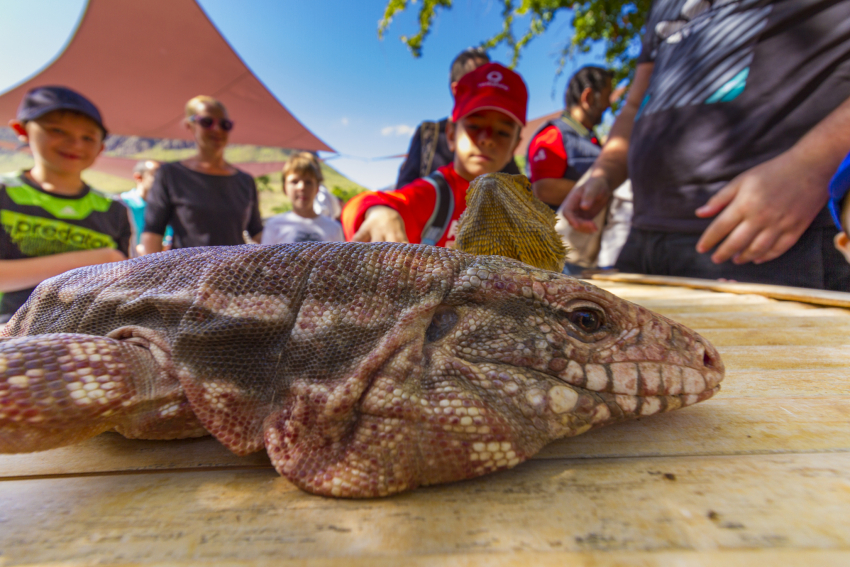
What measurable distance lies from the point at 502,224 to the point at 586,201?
197 centimetres

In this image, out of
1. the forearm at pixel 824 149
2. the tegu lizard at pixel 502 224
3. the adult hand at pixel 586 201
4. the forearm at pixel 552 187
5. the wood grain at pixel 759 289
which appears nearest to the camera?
the tegu lizard at pixel 502 224

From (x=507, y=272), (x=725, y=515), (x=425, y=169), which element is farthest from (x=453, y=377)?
(x=425, y=169)

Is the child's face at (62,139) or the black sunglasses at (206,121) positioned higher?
the black sunglasses at (206,121)

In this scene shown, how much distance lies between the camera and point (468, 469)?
0.98 meters

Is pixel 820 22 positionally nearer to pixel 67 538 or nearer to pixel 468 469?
pixel 468 469

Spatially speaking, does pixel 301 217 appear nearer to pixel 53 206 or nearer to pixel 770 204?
pixel 53 206

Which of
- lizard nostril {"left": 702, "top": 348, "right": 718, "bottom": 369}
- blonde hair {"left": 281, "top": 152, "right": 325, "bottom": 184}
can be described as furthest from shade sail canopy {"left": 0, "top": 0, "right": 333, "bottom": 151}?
lizard nostril {"left": 702, "top": 348, "right": 718, "bottom": 369}

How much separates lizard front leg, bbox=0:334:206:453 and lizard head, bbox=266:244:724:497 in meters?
0.36

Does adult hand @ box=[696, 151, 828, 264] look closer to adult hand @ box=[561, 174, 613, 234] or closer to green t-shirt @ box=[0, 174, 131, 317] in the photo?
adult hand @ box=[561, 174, 613, 234]

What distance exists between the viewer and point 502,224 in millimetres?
1968

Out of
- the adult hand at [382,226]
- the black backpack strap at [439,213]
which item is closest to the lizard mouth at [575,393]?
the adult hand at [382,226]

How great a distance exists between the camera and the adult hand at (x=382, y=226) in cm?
248

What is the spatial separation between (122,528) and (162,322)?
0.57 meters

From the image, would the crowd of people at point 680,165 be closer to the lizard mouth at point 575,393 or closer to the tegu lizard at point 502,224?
the tegu lizard at point 502,224
